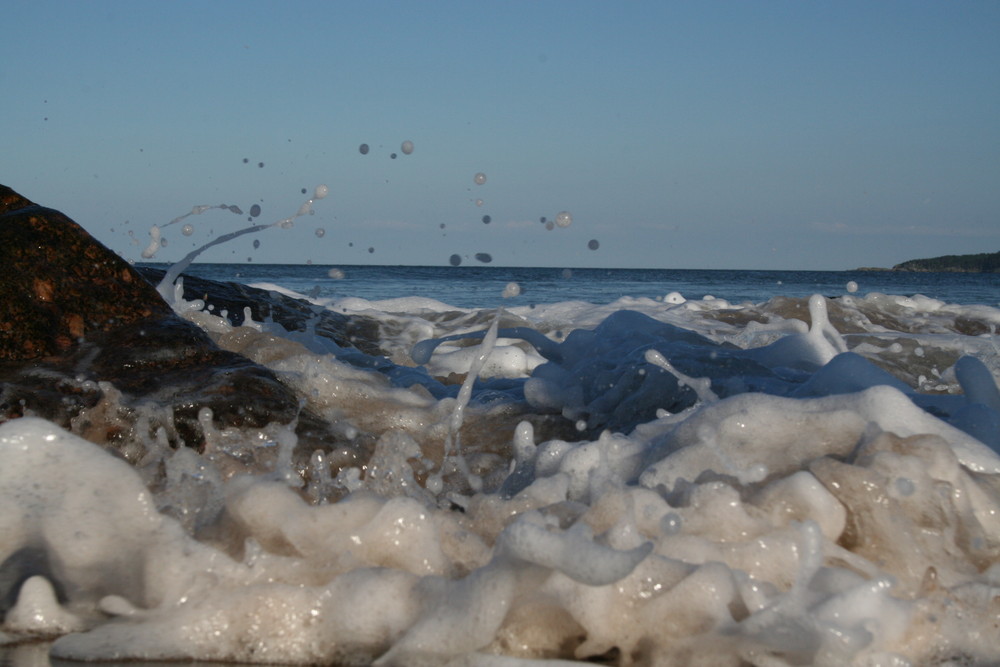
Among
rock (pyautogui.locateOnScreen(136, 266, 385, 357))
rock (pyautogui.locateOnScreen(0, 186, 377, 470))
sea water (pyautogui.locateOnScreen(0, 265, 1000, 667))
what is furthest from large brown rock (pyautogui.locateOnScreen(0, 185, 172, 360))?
rock (pyautogui.locateOnScreen(136, 266, 385, 357))

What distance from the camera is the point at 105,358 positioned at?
3.09 metres

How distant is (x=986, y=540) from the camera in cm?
199

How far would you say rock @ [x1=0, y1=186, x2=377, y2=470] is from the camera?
2.78 metres

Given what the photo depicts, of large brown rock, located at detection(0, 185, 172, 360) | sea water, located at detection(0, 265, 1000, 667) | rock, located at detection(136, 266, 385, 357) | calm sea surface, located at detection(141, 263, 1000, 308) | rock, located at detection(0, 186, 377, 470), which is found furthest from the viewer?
calm sea surface, located at detection(141, 263, 1000, 308)

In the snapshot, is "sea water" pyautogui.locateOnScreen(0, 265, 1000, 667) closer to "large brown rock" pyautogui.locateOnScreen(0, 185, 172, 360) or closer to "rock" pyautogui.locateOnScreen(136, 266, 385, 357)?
"large brown rock" pyautogui.locateOnScreen(0, 185, 172, 360)

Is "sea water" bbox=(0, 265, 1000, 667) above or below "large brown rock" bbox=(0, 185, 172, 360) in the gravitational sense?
below

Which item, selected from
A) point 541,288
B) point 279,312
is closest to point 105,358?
point 279,312

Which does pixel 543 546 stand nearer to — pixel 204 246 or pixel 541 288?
pixel 204 246

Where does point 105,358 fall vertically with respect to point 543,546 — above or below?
above

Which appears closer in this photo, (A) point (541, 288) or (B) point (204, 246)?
(B) point (204, 246)

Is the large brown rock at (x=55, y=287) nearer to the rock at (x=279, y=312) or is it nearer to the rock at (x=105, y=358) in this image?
the rock at (x=105, y=358)

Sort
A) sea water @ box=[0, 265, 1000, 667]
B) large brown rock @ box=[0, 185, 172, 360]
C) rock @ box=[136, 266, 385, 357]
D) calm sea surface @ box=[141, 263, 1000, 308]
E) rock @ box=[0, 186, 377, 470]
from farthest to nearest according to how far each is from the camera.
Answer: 1. calm sea surface @ box=[141, 263, 1000, 308]
2. rock @ box=[136, 266, 385, 357]
3. large brown rock @ box=[0, 185, 172, 360]
4. rock @ box=[0, 186, 377, 470]
5. sea water @ box=[0, 265, 1000, 667]

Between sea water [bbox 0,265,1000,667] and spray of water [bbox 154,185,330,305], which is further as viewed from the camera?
spray of water [bbox 154,185,330,305]

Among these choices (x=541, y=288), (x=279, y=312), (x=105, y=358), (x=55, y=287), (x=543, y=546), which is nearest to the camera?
(x=543, y=546)
